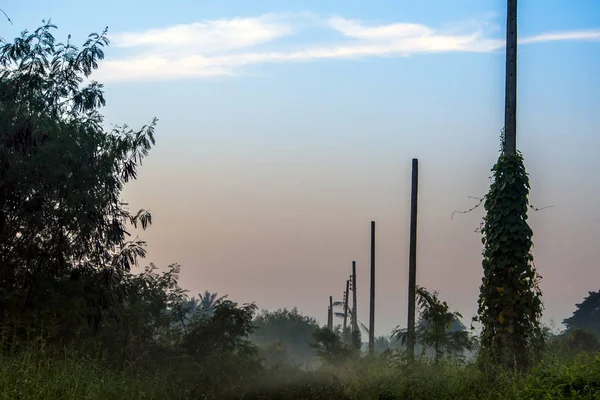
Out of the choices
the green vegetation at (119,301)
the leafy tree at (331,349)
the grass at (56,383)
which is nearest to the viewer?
the grass at (56,383)

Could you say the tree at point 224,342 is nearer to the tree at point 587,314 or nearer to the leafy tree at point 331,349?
the leafy tree at point 331,349

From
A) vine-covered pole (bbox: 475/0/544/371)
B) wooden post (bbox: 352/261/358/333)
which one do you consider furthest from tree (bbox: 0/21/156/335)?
wooden post (bbox: 352/261/358/333)

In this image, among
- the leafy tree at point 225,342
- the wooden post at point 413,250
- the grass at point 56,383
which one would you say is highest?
the wooden post at point 413,250

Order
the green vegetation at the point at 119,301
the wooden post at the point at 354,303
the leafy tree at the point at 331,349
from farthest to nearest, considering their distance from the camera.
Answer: the wooden post at the point at 354,303 → the leafy tree at the point at 331,349 → the green vegetation at the point at 119,301

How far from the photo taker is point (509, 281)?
20391 mm

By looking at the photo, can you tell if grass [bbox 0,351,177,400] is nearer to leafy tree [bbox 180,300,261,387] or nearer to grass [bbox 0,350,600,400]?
grass [bbox 0,350,600,400]

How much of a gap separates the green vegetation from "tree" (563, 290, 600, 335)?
5638 cm

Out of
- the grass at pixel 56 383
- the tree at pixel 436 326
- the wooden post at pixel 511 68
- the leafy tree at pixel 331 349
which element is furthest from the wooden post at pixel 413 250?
the grass at pixel 56 383

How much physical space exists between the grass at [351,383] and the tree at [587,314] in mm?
59160

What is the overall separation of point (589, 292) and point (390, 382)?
66271 mm

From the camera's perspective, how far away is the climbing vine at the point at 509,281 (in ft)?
65.8

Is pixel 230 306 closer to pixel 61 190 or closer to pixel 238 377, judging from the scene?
pixel 238 377

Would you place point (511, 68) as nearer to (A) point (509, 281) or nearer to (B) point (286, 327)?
(A) point (509, 281)

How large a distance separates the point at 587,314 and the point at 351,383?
6381 centimetres
